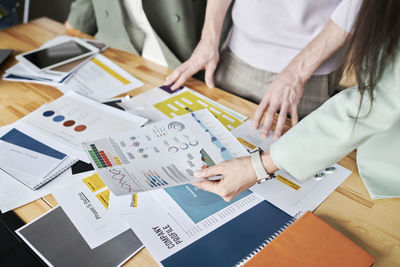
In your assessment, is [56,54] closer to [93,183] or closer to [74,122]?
[74,122]

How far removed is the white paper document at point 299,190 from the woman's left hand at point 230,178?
0.23ft

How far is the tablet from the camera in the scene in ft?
4.16

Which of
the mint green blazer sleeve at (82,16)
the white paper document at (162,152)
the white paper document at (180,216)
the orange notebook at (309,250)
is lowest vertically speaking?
the white paper document at (180,216)

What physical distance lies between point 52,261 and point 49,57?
945mm

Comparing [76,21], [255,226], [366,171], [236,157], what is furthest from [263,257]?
[76,21]

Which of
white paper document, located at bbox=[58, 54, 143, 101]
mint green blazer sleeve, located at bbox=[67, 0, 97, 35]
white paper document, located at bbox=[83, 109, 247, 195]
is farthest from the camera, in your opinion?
mint green blazer sleeve, located at bbox=[67, 0, 97, 35]

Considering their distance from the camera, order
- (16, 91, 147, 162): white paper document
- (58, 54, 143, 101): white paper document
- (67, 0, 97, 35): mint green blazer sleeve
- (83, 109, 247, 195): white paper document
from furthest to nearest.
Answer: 1. (67, 0, 97, 35): mint green blazer sleeve
2. (58, 54, 143, 101): white paper document
3. (16, 91, 147, 162): white paper document
4. (83, 109, 247, 195): white paper document

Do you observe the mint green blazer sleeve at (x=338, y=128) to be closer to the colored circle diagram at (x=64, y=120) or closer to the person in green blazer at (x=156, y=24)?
the colored circle diagram at (x=64, y=120)

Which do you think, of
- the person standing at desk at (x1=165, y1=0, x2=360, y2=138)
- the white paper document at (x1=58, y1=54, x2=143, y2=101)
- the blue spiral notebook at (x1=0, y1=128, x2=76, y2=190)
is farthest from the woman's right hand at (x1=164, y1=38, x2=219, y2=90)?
the blue spiral notebook at (x1=0, y1=128, x2=76, y2=190)

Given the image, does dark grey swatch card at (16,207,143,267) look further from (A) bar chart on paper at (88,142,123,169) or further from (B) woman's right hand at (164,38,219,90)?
(B) woman's right hand at (164,38,219,90)

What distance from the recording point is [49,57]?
131cm

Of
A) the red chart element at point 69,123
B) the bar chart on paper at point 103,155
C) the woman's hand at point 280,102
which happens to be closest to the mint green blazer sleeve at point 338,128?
the woman's hand at point 280,102

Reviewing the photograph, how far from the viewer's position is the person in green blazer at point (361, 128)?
56 centimetres

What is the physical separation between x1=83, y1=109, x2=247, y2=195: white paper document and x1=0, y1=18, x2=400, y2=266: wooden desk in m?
0.15
